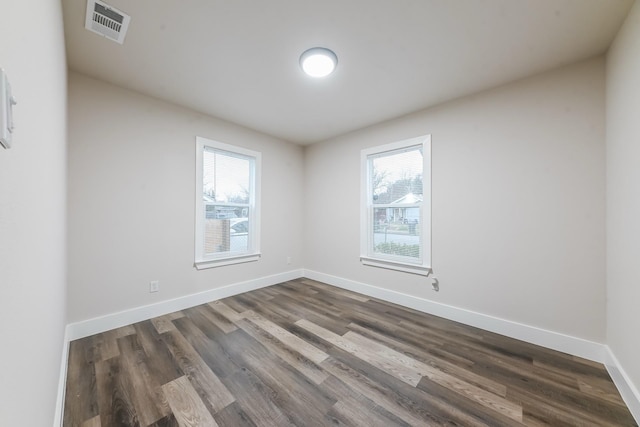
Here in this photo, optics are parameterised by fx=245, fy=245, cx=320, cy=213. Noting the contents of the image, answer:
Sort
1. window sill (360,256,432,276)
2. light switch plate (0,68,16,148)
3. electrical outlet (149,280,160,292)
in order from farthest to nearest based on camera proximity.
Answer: window sill (360,256,432,276), electrical outlet (149,280,160,292), light switch plate (0,68,16,148)

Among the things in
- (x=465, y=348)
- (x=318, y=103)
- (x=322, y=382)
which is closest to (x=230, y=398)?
(x=322, y=382)

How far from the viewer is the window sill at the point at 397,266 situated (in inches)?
119

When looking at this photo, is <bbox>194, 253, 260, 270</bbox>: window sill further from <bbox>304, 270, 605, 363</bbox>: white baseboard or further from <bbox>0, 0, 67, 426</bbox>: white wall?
<bbox>0, 0, 67, 426</bbox>: white wall

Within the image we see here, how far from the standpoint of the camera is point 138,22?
1.76 m

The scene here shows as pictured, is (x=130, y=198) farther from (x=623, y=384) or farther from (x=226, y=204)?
(x=623, y=384)

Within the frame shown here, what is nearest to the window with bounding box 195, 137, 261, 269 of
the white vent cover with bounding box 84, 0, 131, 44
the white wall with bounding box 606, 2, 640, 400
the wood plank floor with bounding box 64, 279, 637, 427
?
the wood plank floor with bounding box 64, 279, 637, 427

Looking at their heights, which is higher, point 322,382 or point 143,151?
point 143,151

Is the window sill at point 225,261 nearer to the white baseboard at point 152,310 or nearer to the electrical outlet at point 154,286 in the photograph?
the white baseboard at point 152,310

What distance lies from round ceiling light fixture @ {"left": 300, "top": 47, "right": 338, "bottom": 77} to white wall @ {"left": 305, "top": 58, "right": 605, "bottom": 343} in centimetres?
146

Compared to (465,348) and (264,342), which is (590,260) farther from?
(264,342)

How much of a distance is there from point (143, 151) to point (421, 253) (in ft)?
11.4

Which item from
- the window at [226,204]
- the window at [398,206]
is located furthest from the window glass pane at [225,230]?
the window at [398,206]

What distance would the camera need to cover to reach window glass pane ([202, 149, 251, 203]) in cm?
331

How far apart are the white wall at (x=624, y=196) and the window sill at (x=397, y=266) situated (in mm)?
1463
